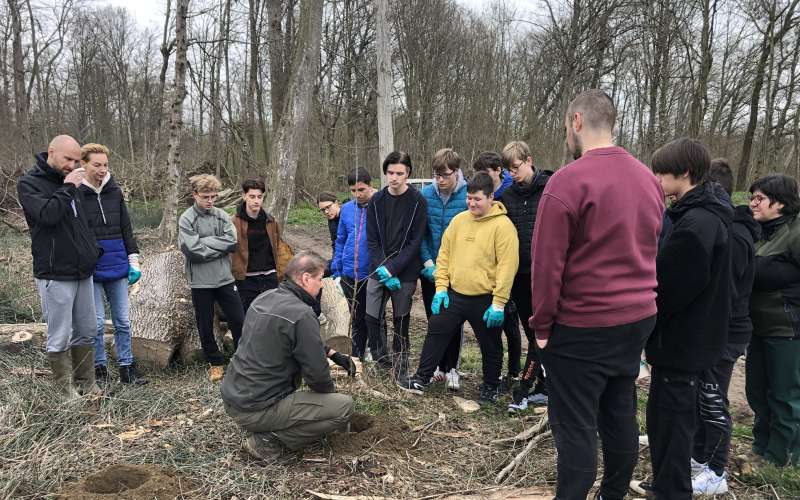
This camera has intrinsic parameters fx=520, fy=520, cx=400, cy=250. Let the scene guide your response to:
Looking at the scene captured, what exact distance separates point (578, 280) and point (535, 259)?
20 centimetres

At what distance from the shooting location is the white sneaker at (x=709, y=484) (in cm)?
289

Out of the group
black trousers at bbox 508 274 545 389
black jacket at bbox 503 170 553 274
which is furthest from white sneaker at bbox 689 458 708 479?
black jacket at bbox 503 170 553 274

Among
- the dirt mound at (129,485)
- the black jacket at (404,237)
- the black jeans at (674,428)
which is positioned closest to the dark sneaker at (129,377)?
the dirt mound at (129,485)

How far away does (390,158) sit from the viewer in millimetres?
4277

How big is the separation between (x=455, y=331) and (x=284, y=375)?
155 cm

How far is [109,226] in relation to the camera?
4.27m

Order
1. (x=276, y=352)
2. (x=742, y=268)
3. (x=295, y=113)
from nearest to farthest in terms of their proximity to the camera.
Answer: (x=742, y=268) → (x=276, y=352) → (x=295, y=113)

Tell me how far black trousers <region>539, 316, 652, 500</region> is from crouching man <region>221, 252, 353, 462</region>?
1.35 metres

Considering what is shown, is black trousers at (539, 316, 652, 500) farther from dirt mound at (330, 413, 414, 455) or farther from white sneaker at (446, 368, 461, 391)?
white sneaker at (446, 368, 461, 391)

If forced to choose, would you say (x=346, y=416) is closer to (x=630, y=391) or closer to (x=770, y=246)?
(x=630, y=391)

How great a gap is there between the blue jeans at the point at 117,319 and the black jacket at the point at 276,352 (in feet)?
5.82

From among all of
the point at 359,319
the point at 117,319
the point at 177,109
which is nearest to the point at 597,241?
the point at 359,319

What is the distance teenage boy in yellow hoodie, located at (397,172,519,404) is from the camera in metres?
3.80

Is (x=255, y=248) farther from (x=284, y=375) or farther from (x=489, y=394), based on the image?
(x=489, y=394)
